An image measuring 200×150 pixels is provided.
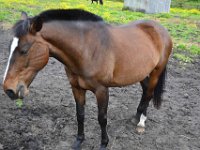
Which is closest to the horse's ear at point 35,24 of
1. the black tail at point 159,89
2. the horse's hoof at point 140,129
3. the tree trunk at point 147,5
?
the horse's hoof at point 140,129

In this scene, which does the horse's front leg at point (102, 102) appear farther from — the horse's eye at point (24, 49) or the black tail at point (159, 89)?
the black tail at point (159, 89)

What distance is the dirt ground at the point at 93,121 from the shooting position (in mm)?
4096

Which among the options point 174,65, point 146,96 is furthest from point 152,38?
point 174,65

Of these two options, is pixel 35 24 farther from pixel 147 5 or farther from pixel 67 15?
pixel 147 5

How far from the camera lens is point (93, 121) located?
15.2 ft

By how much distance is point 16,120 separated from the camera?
175 inches

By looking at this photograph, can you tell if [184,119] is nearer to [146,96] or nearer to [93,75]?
[146,96]

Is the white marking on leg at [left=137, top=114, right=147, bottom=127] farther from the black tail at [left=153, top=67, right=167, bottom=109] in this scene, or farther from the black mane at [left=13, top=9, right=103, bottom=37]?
the black mane at [left=13, top=9, right=103, bottom=37]

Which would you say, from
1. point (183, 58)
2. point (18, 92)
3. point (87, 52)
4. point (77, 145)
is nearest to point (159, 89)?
point (77, 145)

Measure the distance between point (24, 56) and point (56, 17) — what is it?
1.90 ft

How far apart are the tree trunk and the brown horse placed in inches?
571

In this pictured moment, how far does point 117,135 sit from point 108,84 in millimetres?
1035

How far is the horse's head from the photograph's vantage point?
2850 mm

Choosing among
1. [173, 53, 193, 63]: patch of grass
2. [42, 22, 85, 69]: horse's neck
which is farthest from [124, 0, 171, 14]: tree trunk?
[42, 22, 85, 69]: horse's neck
